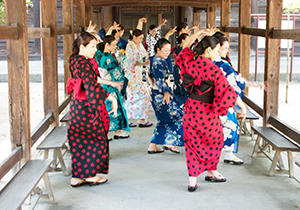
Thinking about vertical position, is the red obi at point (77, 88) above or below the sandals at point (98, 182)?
above

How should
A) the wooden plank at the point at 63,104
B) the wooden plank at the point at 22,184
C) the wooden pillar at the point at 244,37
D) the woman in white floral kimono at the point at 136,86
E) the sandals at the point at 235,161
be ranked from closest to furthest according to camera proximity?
the wooden plank at the point at 22,184
the sandals at the point at 235,161
the wooden plank at the point at 63,104
the wooden pillar at the point at 244,37
the woman in white floral kimono at the point at 136,86

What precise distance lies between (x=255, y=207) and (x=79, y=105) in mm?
2069

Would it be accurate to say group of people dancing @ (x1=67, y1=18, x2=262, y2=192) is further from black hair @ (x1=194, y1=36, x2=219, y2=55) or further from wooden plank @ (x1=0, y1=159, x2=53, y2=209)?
wooden plank @ (x1=0, y1=159, x2=53, y2=209)

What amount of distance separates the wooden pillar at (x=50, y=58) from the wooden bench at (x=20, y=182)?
1.70 metres

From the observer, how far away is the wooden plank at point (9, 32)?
3802mm

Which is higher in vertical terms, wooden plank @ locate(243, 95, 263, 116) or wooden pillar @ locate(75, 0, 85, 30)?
wooden pillar @ locate(75, 0, 85, 30)

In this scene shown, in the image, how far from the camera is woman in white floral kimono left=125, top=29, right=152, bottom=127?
7789mm

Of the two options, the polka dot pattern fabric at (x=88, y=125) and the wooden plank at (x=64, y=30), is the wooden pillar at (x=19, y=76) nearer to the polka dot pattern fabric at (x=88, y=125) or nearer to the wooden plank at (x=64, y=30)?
the polka dot pattern fabric at (x=88, y=125)

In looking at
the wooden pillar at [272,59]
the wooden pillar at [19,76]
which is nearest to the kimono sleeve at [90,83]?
the wooden pillar at [19,76]

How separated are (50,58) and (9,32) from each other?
1966 millimetres

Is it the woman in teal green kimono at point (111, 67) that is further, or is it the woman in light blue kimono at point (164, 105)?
the woman in teal green kimono at point (111, 67)

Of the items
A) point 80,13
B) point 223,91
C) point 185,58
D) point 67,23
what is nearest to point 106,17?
point 80,13

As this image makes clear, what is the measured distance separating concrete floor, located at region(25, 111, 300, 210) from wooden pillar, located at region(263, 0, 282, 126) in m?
0.74

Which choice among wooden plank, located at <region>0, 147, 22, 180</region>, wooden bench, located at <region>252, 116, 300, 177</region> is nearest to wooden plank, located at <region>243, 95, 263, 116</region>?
wooden bench, located at <region>252, 116, 300, 177</region>
